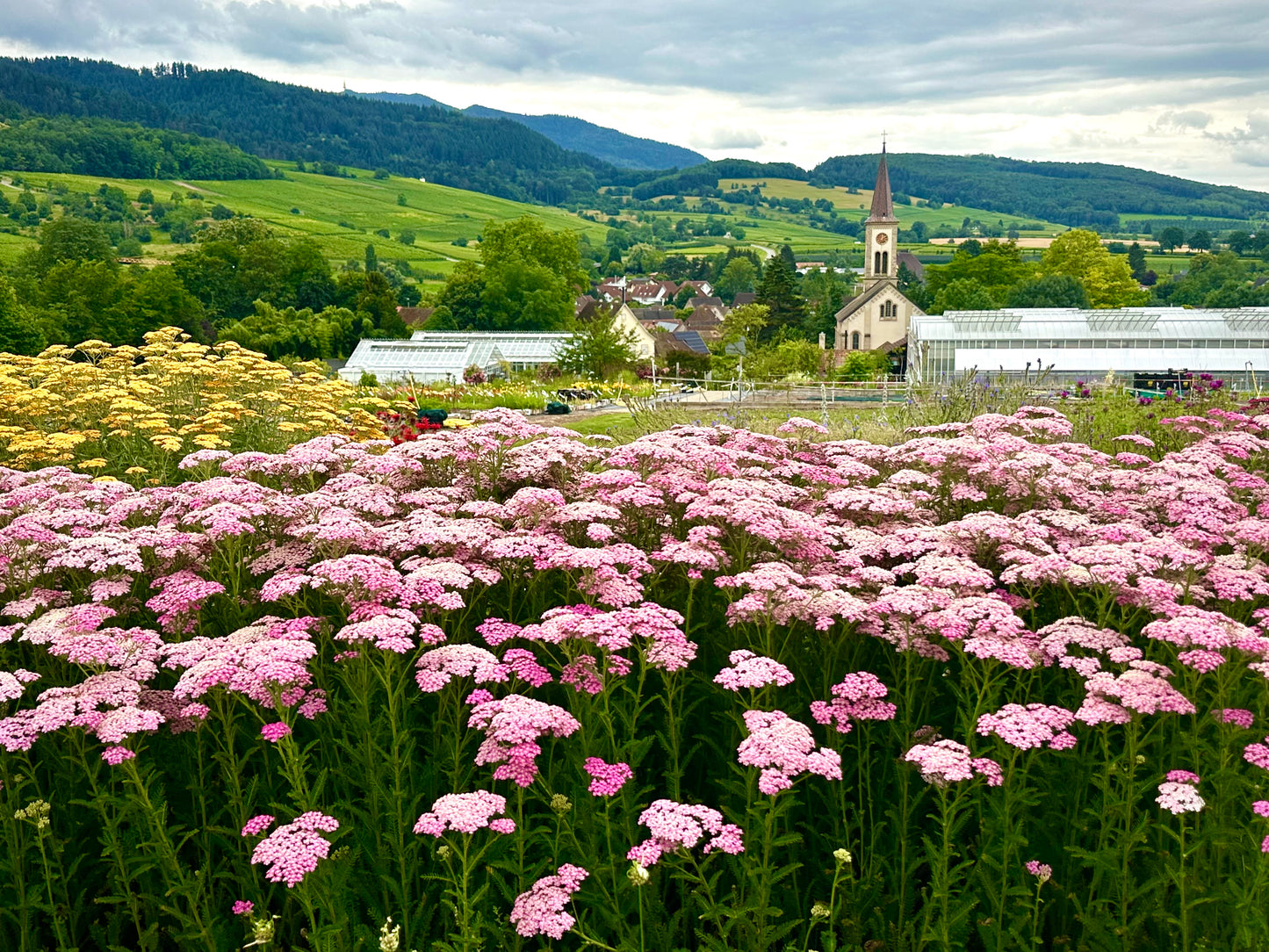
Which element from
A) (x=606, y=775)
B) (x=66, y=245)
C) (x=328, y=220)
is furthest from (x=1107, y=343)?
(x=328, y=220)

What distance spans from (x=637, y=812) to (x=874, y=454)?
13.8 feet

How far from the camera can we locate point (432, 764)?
3.98 meters

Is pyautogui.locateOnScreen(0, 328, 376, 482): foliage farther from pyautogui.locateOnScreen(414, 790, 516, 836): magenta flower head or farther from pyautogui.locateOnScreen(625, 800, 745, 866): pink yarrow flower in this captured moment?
pyautogui.locateOnScreen(625, 800, 745, 866): pink yarrow flower

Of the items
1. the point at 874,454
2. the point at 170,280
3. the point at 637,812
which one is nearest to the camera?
the point at 637,812

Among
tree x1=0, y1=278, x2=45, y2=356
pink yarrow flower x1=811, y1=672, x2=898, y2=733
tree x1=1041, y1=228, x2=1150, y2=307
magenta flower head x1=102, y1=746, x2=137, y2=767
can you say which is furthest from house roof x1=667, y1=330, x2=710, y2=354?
magenta flower head x1=102, y1=746, x2=137, y2=767

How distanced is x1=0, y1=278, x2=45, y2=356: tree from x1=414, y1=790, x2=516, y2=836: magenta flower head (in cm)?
6301

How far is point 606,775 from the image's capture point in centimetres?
341

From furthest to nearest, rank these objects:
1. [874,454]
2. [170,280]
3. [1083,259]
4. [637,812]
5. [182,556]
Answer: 1. [1083,259]
2. [170,280]
3. [874,454]
4. [182,556]
5. [637,812]

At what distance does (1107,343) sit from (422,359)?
3877 centimetres

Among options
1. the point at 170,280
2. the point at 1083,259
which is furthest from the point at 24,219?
the point at 1083,259

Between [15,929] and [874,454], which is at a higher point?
[874,454]

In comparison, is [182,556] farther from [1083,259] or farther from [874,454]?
[1083,259]

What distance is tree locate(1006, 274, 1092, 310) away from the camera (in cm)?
7850

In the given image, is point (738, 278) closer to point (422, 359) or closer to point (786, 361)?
point (786, 361)
